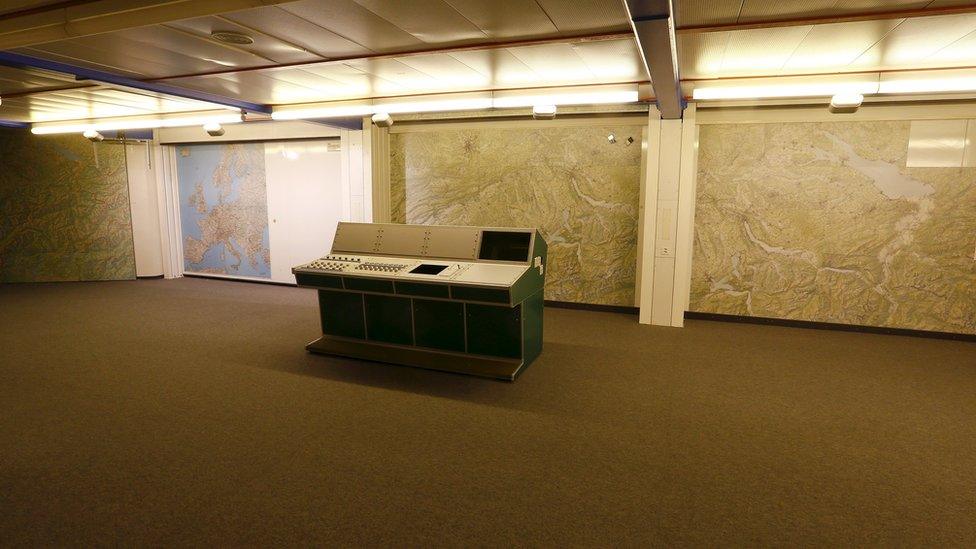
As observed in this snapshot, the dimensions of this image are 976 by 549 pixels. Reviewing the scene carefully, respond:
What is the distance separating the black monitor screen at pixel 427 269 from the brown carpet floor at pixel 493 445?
829 mm

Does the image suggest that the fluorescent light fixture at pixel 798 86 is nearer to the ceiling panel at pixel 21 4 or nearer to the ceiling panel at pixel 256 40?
the ceiling panel at pixel 256 40

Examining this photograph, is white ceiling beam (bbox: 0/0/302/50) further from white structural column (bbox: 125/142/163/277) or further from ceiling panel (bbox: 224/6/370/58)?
white structural column (bbox: 125/142/163/277)

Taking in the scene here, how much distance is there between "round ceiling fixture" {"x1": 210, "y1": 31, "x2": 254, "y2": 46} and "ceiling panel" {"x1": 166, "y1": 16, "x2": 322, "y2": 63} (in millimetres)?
27

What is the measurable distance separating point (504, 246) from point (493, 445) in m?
1.88

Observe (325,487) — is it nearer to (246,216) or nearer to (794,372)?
(794,372)

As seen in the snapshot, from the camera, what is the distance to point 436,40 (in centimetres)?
370

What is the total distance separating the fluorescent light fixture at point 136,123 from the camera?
6797 millimetres

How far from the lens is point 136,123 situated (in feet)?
24.0

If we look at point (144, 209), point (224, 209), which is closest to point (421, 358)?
point (224, 209)

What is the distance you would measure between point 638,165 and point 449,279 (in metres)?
3.28

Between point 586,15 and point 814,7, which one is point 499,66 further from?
point 814,7

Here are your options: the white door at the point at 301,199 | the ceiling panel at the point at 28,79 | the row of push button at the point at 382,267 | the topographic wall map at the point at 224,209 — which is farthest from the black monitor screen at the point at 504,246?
the topographic wall map at the point at 224,209

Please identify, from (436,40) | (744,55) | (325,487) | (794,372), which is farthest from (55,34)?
(794,372)

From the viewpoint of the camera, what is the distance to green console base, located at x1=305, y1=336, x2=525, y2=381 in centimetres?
437
